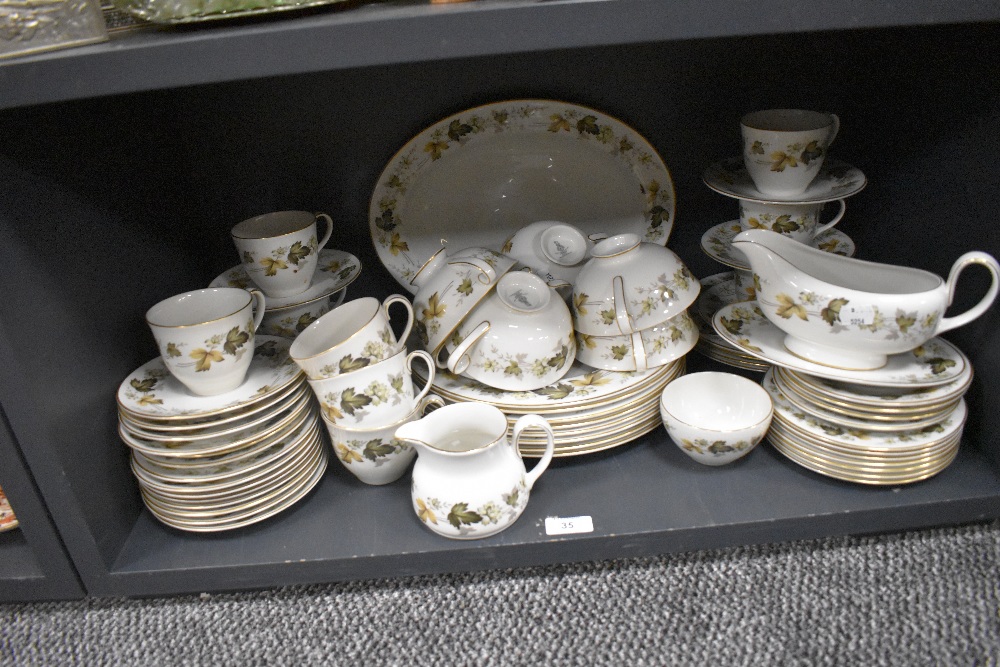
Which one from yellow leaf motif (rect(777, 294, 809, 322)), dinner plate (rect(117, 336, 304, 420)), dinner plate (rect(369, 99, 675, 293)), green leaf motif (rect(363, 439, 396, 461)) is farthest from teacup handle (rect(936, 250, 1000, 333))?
dinner plate (rect(117, 336, 304, 420))

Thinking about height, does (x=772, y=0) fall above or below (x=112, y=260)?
above

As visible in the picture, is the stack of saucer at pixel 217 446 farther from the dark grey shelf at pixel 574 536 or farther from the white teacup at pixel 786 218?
the white teacup at pixel 786 218

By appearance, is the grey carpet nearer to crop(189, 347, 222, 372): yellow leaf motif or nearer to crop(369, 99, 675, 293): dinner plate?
crop(189, 347, 222, 372): yellow leaf motif

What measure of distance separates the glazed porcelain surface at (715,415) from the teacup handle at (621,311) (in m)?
0.10

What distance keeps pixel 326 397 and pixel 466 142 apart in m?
0.44

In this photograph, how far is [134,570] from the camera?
0.89 m

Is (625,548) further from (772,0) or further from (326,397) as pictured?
(772,0)

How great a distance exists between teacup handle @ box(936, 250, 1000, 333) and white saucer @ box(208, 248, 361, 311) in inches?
27.8

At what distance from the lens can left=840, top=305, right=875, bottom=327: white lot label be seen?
843mm

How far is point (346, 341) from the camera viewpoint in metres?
0.88

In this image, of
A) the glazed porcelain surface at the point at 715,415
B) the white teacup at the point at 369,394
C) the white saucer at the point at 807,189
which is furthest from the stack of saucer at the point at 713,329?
the white teacup at the point at 369,394

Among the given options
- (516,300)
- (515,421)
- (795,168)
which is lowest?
(515,421)

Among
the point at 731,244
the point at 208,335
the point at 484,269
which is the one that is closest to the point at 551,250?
the point at 484,269

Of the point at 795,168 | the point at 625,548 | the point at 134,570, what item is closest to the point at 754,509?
the point at 625,548
